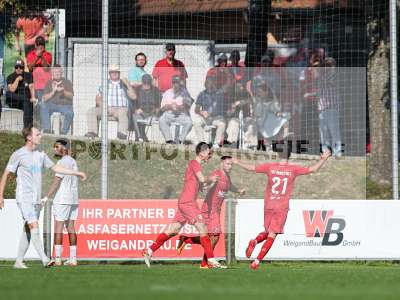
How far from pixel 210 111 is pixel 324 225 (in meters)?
3.73

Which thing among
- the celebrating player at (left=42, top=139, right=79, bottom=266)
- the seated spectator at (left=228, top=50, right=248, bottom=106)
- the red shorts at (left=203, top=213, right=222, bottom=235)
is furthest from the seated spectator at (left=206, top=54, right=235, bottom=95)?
the celebrating player at (left=42, top=139, right=79, bottom=266)

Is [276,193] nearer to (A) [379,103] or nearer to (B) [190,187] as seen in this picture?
(B) [190,187]

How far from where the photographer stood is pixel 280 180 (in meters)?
17.4

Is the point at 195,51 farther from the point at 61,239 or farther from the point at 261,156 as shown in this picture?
the point at 61,239

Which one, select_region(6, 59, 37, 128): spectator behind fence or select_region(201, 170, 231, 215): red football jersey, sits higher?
select_region(6, 59, 37, 128): spectator behind fence

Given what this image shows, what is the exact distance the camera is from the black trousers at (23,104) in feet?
68.8

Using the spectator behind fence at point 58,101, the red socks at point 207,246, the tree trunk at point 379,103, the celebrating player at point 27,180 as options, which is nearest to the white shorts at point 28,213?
the celebrating player at point 27,180

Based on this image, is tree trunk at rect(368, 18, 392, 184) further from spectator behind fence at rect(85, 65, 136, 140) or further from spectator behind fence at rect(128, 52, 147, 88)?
spectator behind fence at rect(85, 65, 136, 140)

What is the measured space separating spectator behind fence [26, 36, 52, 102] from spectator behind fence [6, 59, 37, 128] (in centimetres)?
12

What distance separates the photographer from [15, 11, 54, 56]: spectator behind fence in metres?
22.4

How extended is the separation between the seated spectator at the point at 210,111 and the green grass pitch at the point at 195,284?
18.3 ft

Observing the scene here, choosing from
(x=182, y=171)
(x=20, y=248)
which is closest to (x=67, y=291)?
(x=20, y=248)

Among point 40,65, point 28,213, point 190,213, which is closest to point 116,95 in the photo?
point 40,65

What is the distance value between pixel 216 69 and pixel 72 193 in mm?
5129
